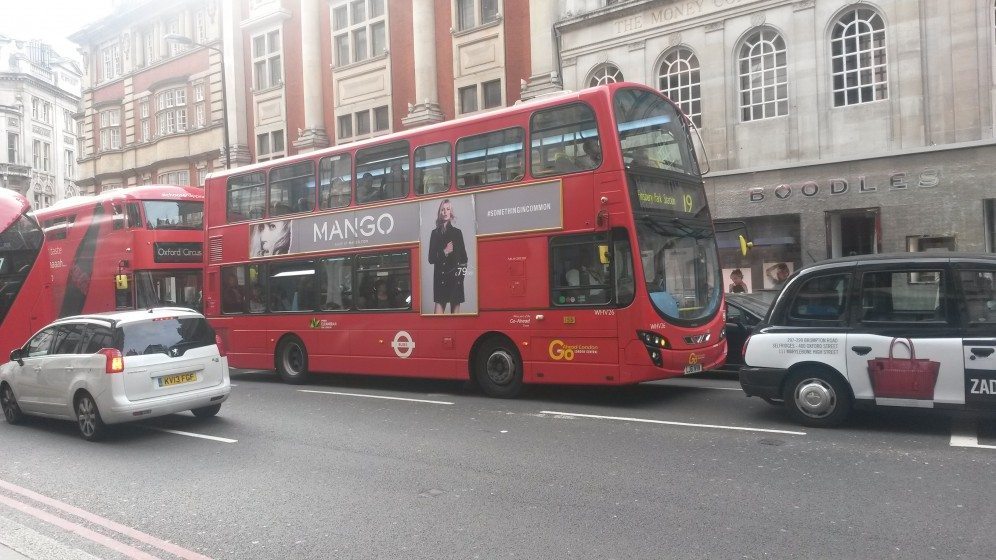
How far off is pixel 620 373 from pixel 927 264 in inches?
147

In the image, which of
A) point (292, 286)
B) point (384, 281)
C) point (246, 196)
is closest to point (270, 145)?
point (246, 196)

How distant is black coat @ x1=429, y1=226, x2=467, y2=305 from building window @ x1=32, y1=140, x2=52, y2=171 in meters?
63.4

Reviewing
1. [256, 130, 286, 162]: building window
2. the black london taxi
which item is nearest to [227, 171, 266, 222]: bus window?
the black london taxi

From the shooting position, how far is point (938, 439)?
24.7ft

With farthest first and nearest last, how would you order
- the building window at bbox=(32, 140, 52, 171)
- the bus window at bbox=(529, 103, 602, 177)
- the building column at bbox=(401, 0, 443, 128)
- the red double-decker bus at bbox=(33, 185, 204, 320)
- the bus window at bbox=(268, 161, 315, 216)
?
1. the building window at bbox=(32, 140, 52, 171)
2. the building column at bbox=(401, 0, 443, 128)
3. the red double-decker bus at bbox=(33, 185, 204, 320)
4. the bus window at bbox=(268, 161, 315, 216)
5. the bus window at bbox=(529, 103, 602, 177)

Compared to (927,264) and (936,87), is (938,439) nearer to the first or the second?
(927,264)

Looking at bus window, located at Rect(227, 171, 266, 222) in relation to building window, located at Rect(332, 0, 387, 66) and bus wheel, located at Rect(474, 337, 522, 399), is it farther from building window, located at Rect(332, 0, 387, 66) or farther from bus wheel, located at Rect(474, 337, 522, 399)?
building window, located at Rect(332, 0, 387, 66)

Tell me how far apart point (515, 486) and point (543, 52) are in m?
18.5

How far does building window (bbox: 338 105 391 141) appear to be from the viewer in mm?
27578

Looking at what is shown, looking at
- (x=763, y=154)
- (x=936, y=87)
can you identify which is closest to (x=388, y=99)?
(x=763, y=154)

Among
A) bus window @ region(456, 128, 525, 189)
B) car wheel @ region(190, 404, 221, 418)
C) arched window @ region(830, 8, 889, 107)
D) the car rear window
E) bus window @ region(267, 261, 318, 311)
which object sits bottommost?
car wheel @ region(190, 404, 221, 418)

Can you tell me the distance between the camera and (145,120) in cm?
3772

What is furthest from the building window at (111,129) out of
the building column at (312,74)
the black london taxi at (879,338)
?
the black london taxi at (879,338)

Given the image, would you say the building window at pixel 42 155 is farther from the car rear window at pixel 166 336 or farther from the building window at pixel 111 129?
the car rear window at pixel 166 336
